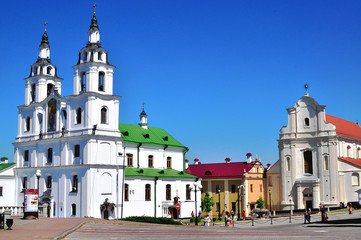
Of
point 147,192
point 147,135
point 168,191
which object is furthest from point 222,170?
point 147,192

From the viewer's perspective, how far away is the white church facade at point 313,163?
62.6 m

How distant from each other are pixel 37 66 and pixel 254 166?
3742 cm

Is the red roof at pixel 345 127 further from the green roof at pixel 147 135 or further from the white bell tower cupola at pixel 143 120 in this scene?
the white bell tower cupola at pixel 143 120

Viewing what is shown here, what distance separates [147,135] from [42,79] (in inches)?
602

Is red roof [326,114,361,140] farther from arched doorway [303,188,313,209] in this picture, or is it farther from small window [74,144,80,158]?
small window [74,144,80,158]

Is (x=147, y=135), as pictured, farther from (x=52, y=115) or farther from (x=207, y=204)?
(x=207, y=204)

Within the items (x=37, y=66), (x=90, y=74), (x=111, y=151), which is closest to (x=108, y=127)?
(x=111, y=151)

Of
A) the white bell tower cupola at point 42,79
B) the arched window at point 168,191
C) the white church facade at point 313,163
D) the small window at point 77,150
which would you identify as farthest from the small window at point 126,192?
the white church facade at point 313,163

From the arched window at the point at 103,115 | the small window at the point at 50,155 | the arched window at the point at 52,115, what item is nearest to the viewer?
the arched window at the point at 103,115

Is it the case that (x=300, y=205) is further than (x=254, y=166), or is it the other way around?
(x=254, y=166)

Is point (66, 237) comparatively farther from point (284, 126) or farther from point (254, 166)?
point (254, 166)

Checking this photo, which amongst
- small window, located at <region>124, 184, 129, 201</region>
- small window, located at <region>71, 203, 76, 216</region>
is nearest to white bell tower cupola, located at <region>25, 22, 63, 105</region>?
small window, located at <region>124, 184, 129, 201</region>

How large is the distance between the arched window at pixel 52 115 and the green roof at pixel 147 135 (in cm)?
882

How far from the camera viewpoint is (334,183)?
205 ft
